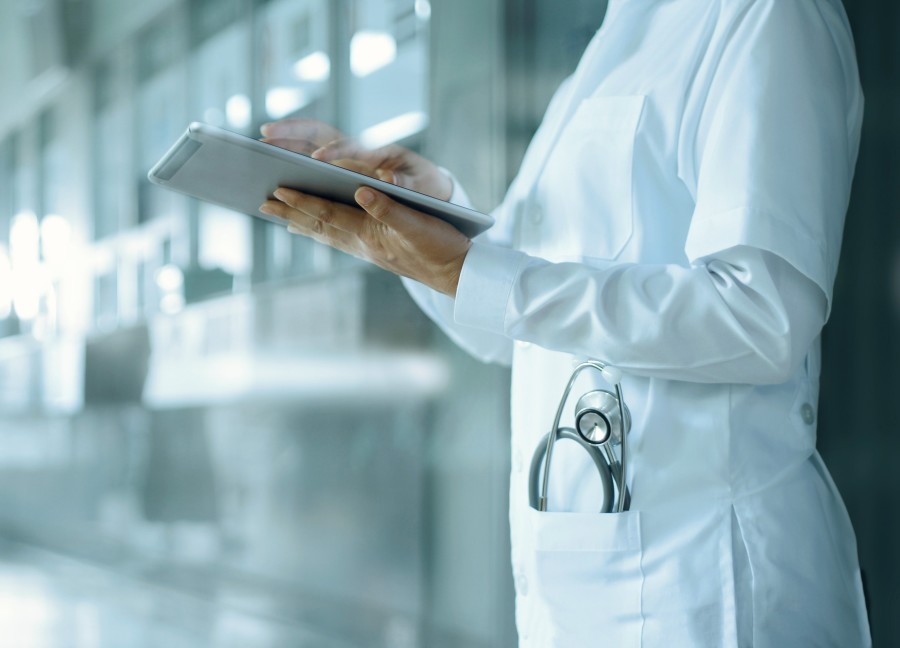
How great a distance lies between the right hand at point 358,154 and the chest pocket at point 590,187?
25cm

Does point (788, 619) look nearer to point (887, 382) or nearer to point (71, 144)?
point (887, 382)

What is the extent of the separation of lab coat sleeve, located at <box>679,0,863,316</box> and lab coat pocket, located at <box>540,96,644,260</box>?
89 millimetres

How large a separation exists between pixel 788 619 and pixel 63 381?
2219mm

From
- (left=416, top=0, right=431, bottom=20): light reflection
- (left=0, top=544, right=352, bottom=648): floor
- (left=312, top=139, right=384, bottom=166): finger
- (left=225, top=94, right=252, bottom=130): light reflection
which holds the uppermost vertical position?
(left=416, top=0, right=431, bottom=20): light reflection

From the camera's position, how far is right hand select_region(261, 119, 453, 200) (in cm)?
144

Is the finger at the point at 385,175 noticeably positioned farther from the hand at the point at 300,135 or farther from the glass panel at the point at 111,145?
the glass panel at the point at 111,145

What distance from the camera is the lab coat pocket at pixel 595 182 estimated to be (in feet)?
4.00

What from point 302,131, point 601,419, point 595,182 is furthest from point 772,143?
point 302,131

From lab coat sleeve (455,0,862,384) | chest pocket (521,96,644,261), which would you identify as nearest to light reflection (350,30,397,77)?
chest pocket (521,96,644,261)

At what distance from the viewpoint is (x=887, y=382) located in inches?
75.4

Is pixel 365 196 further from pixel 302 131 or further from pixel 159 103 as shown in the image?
pixel 159 103

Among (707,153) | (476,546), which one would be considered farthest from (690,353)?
(476,546)

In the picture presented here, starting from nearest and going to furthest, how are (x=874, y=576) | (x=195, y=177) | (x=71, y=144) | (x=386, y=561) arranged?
(x=195, y=177), (x=874, y=576), (x=71, y=144), (x=386, y=561)

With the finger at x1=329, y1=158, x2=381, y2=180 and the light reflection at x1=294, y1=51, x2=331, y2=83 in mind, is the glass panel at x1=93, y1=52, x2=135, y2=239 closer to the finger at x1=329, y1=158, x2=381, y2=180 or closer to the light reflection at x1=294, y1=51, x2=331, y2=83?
the light reflection at x1=294, y1=51, x2=331, y2=83
